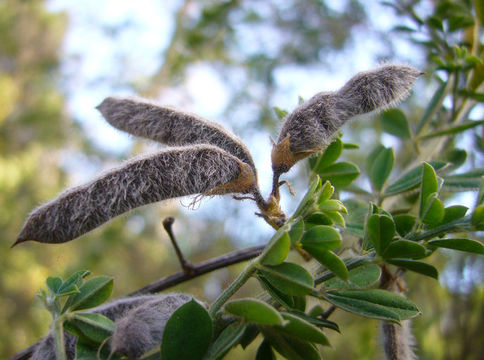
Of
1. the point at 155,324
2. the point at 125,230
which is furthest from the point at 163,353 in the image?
the point at 125,230

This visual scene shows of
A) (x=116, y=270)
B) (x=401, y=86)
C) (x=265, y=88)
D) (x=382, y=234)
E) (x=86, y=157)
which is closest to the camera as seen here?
(x=382, y=234)

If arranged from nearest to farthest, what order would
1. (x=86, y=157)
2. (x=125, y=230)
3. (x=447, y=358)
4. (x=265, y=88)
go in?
(x=447, y=358)
(x=265, y=88)
(x=125, y=230)
(x=86, y=157)

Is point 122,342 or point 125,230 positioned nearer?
point 122,342

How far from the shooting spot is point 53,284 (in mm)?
738

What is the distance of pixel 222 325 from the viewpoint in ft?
2.03

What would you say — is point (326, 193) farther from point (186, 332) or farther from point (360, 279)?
point (186, 332)

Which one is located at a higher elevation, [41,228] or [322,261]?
[41,228]

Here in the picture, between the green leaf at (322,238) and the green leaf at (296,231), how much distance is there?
0.10 ft

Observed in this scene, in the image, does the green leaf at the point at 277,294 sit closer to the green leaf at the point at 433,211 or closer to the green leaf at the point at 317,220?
the green leaf at the point at 317,220

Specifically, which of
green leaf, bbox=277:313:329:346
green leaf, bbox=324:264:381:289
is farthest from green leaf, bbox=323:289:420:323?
green leaf, bbox=277:313:329:346

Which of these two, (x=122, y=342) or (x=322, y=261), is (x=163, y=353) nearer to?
(x=122, y=342)

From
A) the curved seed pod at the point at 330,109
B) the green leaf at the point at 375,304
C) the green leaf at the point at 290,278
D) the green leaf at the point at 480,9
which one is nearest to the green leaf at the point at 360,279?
the green leaf at the point at 375,304

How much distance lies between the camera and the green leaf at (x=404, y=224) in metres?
0.75

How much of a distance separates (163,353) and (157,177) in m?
0.29
